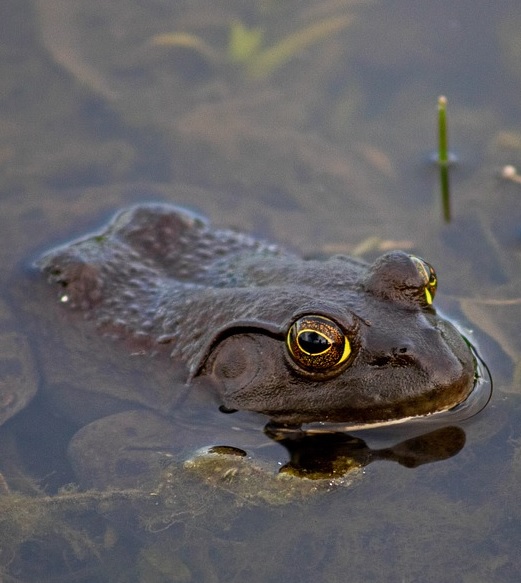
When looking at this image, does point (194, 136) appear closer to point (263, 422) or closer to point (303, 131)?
point (303, 131)

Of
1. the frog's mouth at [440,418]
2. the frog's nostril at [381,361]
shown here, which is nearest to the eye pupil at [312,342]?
the frog's nostril at [381,361]

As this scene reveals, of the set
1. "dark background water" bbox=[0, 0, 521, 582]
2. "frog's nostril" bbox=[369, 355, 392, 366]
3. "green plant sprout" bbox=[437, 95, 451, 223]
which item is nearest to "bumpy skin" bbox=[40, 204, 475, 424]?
"frog's nostril" bbox=[369, 355, 392, 366]

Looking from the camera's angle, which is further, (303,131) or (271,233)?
(303,131)

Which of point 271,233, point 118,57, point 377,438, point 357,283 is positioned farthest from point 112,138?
point 377,438

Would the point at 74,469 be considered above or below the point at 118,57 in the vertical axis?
below

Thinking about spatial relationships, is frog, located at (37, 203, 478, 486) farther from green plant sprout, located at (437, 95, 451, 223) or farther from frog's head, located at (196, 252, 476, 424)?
green plant sprout, located at (437, 95, 451, 223)

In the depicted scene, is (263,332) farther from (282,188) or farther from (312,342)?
(282,188)
